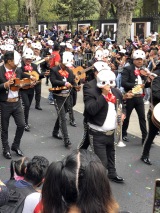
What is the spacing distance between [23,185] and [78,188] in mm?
1353

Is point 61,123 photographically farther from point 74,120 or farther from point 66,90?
point 74,120

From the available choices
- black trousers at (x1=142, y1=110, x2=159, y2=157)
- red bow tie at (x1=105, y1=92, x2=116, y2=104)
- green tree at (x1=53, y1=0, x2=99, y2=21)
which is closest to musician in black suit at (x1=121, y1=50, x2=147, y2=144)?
black trousers at (x1=142, y1=110, x2=159, y2=157)

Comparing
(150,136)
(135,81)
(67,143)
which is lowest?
(67,143)

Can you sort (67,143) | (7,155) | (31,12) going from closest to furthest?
(7,155)
(67,143)
(31,12)

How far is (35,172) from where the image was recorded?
146 inches

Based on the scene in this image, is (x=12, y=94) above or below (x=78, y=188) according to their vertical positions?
below

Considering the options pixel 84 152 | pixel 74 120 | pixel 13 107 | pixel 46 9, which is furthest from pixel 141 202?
pixel 46 9

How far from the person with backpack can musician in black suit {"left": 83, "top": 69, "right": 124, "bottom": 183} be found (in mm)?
1457

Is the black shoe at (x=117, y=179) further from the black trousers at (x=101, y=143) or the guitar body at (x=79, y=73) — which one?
the guitar body at (x=79, y=73)

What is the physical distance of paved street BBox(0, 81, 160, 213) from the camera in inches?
212

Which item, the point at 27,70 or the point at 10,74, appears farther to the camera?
the point at 27,70

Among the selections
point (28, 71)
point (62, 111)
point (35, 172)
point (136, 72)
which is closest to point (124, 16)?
point (28, 71)

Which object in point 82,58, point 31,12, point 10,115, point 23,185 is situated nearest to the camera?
point 23,185

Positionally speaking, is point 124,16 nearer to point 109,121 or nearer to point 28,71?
point 28,71
